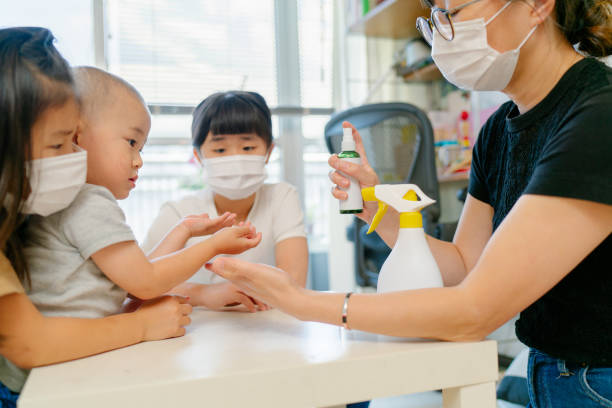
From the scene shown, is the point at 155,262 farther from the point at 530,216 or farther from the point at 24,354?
the point at 530,216

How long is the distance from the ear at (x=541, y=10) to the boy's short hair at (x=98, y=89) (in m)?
0.72

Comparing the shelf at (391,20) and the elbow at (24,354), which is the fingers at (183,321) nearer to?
the elbow at (24,354)

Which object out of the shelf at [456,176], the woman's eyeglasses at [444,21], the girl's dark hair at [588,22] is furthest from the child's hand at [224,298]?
the shelf at [456,176]

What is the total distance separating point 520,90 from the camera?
89 centimetres

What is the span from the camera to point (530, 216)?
64cm

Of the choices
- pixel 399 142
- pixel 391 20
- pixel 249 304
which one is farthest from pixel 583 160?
pixel 391 20

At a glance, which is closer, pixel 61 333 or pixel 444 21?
pixel 61 333

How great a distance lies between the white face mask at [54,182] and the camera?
0.66 metres

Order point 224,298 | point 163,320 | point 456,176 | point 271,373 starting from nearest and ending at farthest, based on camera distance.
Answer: point 271,373, point 163,320, point 224,298, point 456,176

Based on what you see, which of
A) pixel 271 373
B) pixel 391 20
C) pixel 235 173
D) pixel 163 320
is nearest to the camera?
pixel 271 373

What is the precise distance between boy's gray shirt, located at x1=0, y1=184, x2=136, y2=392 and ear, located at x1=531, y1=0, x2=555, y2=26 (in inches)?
28.7

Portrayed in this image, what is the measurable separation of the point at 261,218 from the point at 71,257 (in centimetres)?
73

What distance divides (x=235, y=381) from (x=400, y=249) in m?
0.31

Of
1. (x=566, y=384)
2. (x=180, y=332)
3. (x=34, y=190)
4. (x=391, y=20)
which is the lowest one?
(x=566, y=384)
